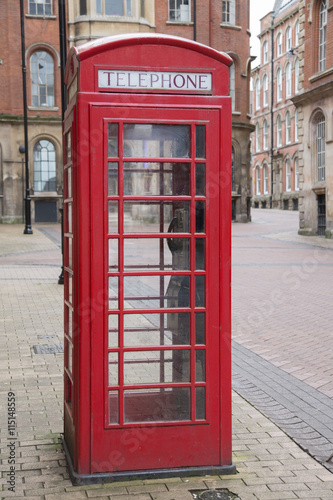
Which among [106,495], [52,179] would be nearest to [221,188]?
[106,495]

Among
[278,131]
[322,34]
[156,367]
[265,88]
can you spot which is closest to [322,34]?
[322,34]

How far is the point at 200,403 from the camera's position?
4062 mm

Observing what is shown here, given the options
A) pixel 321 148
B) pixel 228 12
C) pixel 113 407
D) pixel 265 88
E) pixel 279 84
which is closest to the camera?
pixel 113 407

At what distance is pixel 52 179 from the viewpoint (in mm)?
38500

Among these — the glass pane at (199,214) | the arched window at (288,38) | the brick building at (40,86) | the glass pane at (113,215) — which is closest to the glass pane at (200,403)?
the glass pane at (199,214)

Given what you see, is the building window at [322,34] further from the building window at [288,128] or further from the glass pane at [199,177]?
the building window at [288,128]

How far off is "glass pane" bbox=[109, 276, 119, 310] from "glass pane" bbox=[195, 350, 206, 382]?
580 mm

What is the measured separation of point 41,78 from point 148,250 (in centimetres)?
3673


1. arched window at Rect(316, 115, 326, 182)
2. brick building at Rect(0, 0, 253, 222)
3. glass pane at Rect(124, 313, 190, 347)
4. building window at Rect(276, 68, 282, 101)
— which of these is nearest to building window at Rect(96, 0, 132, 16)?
brick building at Rect(0, 0, 253, 222)

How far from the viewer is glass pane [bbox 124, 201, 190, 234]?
390 cm

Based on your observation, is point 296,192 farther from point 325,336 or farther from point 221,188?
point 221,188

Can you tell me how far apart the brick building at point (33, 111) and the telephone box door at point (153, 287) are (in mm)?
34449

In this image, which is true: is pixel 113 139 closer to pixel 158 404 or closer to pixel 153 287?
pixel 153 287

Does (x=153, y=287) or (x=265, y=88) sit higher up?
(x=265, y=88)
